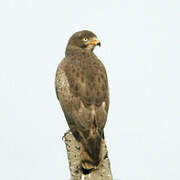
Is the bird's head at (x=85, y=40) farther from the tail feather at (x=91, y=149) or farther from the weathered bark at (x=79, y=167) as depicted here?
the weathered bark at (x=79, y=167)

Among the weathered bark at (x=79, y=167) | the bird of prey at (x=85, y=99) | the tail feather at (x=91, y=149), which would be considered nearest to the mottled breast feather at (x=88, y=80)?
the bird of prey at (x=85, y=99)

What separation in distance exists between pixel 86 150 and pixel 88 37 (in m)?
3.60

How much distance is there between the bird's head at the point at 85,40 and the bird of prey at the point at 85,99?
11.1 inches

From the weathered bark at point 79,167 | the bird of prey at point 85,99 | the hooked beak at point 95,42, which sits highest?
the hooked beak at point 95,42

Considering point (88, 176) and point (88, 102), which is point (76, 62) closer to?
point (88, 102)

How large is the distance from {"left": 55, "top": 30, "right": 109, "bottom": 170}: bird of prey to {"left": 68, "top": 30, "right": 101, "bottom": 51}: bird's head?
282 millimetres

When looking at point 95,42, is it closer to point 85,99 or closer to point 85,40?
point 85,40

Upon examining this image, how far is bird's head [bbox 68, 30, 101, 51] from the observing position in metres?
11.0

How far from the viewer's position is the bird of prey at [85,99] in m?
8.41

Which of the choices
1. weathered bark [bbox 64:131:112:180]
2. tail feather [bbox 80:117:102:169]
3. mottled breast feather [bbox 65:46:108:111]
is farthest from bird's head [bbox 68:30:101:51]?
weathered bark [bbox 64:131:112:180]

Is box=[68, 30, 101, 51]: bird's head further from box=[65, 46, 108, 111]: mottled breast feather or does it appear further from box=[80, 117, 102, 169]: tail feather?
box=[80, 117, 102, 169]: tail feather

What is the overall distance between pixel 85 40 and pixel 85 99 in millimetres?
2400

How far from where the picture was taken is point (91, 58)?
1032 cm

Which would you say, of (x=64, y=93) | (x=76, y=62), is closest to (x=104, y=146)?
(x=64, y=93)
